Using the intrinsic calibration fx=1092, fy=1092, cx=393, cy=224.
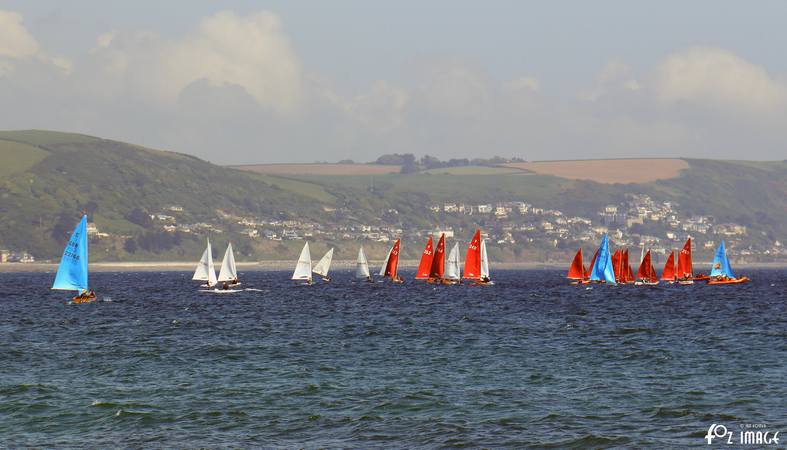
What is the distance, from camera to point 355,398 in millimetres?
45844

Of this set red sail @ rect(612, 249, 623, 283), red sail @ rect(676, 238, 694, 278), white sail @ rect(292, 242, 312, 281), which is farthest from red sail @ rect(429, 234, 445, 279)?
red sail @ rect(676, 238, 694, 278)

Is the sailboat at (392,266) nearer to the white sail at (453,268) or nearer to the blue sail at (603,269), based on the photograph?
the white sail at (453,268)

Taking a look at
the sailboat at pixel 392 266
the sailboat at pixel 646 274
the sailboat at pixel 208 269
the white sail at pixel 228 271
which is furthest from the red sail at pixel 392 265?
the sailboat at pixel 646 274

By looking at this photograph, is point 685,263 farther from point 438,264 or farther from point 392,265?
point 392,265

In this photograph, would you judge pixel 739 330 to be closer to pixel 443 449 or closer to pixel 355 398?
pixel 355 398

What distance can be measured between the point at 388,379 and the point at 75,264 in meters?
53.8

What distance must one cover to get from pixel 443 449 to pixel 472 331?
142ft

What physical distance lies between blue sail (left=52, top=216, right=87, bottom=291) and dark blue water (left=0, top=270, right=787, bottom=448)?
4.54 meters

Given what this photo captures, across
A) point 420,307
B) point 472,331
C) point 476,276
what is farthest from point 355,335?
point 476,276

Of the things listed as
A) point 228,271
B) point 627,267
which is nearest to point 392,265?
point 228,271

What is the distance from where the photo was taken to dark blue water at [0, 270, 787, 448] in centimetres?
3884

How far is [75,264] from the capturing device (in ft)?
319

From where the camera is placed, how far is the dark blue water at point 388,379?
3884 centimetres

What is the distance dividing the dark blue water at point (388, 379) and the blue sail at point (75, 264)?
14.9ft
